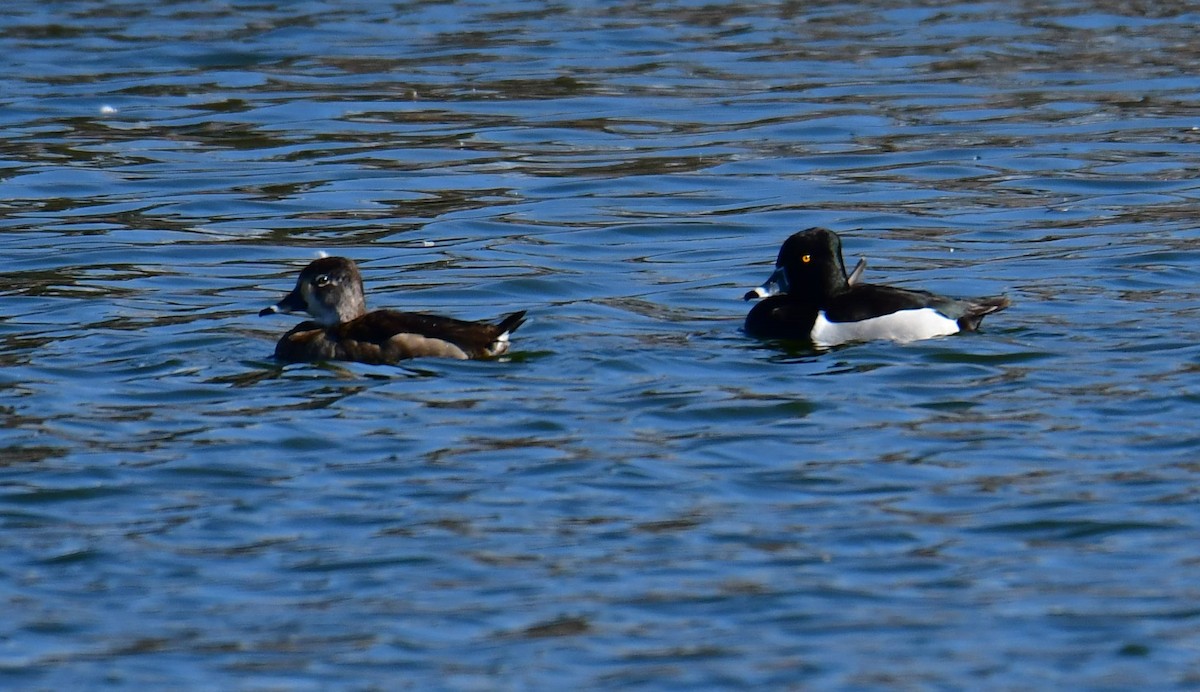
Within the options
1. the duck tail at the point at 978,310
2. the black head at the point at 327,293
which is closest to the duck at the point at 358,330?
the black head at the point at 327,293

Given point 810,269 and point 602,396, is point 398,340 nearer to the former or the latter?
point 602,396

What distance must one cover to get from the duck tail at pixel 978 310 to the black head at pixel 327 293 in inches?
126

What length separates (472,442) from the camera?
29.8 feet

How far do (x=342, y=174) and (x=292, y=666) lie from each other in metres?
11.1

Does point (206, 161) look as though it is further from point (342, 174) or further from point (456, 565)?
point (456, 565)

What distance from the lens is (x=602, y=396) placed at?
9.92 metres

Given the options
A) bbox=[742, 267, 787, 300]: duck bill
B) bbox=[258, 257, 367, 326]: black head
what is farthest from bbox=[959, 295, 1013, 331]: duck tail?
bbox=[258, 257, 367, 326]: black head

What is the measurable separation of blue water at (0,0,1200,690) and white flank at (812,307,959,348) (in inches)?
5.9

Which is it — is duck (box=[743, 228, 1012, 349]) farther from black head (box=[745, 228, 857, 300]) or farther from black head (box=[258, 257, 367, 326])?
black head (box=[258, 257, 367, 326])

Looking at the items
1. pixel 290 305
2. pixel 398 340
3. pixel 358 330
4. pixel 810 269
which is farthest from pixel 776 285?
pixel 290 305

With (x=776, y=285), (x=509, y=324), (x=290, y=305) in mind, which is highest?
(x=290, y=305)

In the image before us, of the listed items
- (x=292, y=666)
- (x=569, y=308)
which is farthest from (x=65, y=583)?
(x=569, y=308)

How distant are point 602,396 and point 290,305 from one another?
2002 millimetres

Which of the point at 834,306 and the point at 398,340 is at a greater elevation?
the point at 398,340
